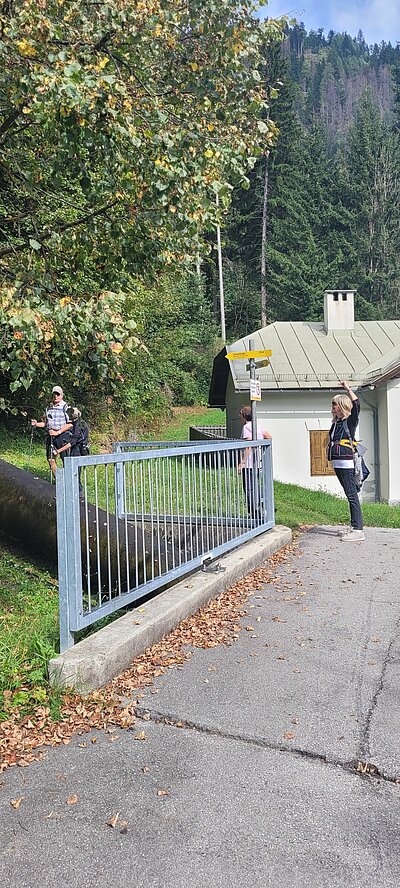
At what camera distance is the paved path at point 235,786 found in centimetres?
207

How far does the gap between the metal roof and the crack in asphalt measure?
15069mm

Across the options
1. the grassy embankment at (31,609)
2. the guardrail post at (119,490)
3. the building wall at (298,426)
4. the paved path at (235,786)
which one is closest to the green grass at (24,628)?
the grassy embankment at (31,609)

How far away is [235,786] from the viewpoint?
252 centimetres

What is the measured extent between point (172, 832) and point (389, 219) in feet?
164

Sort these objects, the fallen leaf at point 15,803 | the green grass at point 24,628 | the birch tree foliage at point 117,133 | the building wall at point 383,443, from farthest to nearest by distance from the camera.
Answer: the building wall at point 383,443, the birch tree foliage at point 117,133, the green grass at point 24,628, the fallen leaf at point 15,803

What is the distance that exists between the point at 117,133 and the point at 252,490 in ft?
12.0

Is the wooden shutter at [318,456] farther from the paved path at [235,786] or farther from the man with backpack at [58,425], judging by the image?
the paved path at [235,786]

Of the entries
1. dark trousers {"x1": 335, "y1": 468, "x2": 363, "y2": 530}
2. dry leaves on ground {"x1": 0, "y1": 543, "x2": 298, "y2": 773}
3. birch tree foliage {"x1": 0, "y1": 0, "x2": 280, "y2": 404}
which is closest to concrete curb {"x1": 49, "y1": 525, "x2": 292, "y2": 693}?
dry leaves on ground {"x1": 0, "y1": 543, "x2": 298, "y2": 773}

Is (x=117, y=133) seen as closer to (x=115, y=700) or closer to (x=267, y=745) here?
(x=115, y=700)

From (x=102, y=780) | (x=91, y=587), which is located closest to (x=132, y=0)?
(x=91, y=587)

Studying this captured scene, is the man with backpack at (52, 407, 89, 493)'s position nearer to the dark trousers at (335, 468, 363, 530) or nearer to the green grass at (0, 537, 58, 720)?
the green grass at (0, 537, 58, 720)

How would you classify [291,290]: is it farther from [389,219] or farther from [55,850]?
[55,850]

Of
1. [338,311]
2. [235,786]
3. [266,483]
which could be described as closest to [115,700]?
[235,786]

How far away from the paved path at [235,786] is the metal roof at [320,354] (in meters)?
14.5
